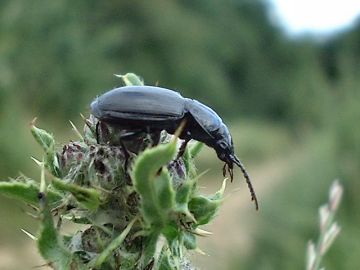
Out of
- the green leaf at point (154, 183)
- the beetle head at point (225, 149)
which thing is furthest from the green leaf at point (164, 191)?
the beetle head at point (225, 149)

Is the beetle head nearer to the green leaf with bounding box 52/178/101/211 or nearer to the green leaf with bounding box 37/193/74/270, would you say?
the green leaf with bounding box 52/178/101/211

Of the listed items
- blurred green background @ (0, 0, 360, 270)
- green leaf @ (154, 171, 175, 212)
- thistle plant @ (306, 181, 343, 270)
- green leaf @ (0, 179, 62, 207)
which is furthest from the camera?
blurred green background @ (0, 0, 360, 270)

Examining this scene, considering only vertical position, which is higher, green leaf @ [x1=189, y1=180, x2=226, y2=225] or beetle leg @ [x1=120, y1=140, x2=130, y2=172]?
beetle leg @ [x1=120, y1=140, x2=130, y2=172]

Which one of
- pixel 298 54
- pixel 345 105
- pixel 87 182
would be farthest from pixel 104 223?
pixel 298 54

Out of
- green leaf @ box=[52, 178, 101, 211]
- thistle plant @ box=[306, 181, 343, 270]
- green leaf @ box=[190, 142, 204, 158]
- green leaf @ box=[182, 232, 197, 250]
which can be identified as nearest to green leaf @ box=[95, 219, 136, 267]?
green leaf @ box=[52, 178, 101, 211]

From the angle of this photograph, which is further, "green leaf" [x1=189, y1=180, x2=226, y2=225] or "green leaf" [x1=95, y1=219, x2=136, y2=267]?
"green leaf" [x1=189, y1=180, x2=226, y2=225]

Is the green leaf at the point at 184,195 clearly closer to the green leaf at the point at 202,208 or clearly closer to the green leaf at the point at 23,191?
the green leaf at the point at 202,208
